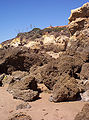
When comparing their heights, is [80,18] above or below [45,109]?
above

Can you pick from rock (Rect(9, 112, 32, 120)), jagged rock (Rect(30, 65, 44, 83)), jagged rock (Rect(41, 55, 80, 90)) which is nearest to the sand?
rock (Rect(9, 112, 32, 120))

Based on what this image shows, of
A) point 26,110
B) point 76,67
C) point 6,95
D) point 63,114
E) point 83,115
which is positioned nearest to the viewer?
point 83,115

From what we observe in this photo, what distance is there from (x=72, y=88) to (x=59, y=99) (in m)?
0.50

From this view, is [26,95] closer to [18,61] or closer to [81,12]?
[18,61]

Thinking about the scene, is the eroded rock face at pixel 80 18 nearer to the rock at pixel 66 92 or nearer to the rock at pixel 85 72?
the rock at pixel 85 72

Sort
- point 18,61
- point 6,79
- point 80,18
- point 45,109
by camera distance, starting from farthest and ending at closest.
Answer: point 80,18
point 18,61
point 6,79
point 45,109

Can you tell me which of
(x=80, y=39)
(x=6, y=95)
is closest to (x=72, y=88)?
(x=6, y=95)

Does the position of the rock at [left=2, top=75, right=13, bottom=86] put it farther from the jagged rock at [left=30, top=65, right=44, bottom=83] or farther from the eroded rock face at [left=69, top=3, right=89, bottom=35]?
the eroded rock face at [left=69, top=3, right=89, bottom=35]

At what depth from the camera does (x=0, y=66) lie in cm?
827

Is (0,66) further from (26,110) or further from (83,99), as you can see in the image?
(83,99)

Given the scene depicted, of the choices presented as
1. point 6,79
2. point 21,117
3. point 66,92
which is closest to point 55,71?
point 66,92

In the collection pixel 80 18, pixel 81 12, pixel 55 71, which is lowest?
pixel 55 71

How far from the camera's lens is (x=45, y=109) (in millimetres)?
3867

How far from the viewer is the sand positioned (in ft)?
11.3
